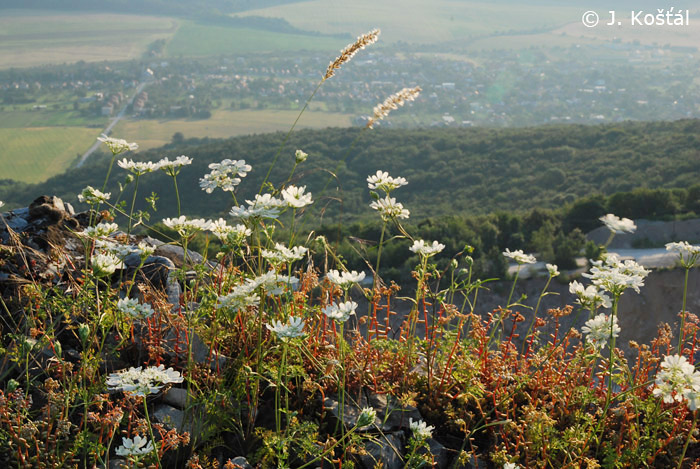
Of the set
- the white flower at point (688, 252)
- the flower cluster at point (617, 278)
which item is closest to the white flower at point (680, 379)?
the flower cluster at point (617, 278)

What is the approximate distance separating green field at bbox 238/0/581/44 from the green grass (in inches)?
447

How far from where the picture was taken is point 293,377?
2807 mm

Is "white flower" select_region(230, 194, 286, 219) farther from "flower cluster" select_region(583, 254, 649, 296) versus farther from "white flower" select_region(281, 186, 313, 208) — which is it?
"flower cluster" select_region(583, 254, 649, 296)

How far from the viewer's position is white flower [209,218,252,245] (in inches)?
Result: 93.3

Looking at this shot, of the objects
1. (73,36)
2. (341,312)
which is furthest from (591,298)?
(73,36)

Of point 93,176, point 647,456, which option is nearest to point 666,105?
point 93,176

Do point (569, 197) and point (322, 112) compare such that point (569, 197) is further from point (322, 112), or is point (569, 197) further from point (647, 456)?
point (322, 112)

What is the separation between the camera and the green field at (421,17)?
160m

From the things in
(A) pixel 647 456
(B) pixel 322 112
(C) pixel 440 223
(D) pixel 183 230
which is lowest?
(B) pixel 322 112

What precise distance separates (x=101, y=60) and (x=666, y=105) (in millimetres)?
107485

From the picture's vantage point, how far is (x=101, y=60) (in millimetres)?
118000

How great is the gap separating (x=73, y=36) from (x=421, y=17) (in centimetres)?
10033

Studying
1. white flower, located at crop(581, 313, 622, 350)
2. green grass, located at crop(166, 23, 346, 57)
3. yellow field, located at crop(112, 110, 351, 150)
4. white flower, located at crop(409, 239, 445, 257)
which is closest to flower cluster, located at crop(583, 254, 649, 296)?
white flower, located at crop(581, 313, 622, 350)

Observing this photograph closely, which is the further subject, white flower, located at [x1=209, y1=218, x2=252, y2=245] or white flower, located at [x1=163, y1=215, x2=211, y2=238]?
white flower, located at [x1=163, y1=215, x2=211, y2=238]
